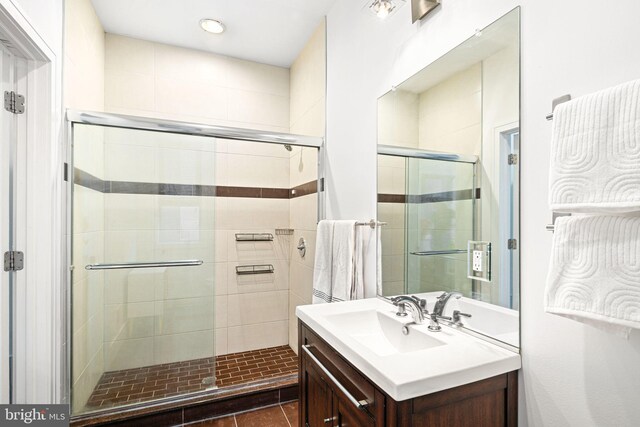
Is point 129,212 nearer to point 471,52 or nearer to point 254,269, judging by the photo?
point 254,269

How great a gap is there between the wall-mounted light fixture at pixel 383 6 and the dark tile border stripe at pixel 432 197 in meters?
0.86

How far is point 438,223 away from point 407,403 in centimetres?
75

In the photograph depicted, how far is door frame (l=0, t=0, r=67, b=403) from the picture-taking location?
5.07 ft

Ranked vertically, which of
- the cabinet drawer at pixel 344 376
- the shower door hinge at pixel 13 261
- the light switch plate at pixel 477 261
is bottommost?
the cabinet drawer at pixel 344 376

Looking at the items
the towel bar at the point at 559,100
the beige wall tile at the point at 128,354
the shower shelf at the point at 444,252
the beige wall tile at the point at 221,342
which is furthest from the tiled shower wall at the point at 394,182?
the beige wall tile at the point at 221,342

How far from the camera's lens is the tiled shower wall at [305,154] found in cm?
252

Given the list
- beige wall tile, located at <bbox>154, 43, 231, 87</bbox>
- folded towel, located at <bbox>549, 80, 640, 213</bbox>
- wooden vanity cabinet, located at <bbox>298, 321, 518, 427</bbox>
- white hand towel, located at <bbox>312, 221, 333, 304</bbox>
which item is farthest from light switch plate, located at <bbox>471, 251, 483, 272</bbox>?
beige wall tile, located at <bbox>154, 43, 231, 87</bbox>

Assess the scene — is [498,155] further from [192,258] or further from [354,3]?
[192,258]

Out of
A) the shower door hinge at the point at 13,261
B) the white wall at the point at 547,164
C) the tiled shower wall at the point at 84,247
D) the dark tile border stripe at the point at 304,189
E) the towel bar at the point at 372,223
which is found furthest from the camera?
the dark tile border stripe at the point at 304,189

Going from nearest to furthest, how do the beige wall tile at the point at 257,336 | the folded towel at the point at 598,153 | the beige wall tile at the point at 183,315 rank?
the folded towel at the point at 598,153, the beige wall tile at the point at 183,315, the beige wall tile at the point at 257,336

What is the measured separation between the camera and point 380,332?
145 centimetres

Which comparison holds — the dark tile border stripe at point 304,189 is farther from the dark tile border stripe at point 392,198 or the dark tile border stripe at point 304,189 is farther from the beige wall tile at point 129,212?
the beige wall tile at point 129,212

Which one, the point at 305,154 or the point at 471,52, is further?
the point at 305,154

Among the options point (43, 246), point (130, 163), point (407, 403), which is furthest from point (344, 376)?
point (130, 163)
